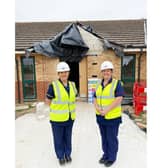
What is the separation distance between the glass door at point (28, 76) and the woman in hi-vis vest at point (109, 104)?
6.77 meters

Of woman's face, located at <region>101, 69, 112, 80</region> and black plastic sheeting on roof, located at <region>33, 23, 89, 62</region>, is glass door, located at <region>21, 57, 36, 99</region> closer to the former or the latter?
black plastic sheeting on roof, located at <region>33, 23, 89, 62</region>

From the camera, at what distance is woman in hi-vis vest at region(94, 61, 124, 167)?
3.34 m

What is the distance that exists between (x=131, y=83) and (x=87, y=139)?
17.7 ft

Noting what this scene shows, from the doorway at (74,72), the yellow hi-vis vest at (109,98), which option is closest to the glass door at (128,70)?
the doorway at (74,72)

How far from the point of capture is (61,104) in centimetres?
342

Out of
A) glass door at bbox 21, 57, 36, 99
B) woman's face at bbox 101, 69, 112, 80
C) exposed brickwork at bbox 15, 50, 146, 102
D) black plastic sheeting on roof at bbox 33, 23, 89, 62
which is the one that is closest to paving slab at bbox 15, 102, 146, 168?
woman's face at bbox 101, 69, 112, 80

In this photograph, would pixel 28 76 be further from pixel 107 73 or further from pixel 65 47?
pixel 107 73

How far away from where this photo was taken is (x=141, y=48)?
30.6 feet

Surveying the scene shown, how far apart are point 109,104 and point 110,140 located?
64 centimetres

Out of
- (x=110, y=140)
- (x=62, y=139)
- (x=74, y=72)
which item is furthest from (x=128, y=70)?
(x=62, y=139)

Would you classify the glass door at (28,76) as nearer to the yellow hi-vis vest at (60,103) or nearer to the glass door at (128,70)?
the glass door at (128,70)

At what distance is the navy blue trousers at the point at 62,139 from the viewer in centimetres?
353
